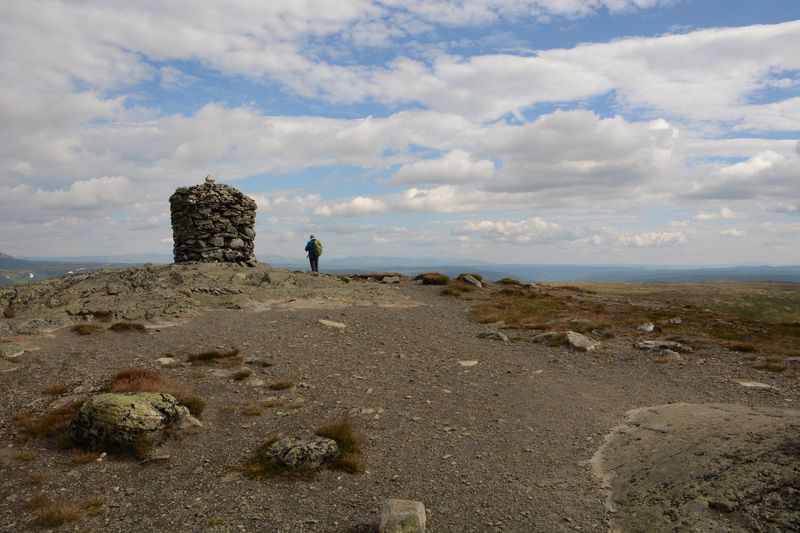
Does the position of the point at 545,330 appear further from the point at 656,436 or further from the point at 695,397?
the point at 656,436

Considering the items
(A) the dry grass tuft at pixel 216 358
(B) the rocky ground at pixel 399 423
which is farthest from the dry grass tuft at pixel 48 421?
(A) the dry grass tuft at pixel 216 358

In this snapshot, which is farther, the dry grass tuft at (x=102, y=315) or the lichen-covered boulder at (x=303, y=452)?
the dry grass tuft at (x=102, y=315)

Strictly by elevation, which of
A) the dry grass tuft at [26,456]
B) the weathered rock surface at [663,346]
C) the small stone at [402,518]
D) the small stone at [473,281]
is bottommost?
the dry grass tuft at [26,456]

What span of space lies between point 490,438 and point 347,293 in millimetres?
21056

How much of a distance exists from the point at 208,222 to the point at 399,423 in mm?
26872

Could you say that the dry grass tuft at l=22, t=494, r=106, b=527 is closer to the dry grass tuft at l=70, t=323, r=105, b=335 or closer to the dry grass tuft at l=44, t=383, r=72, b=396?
the dry grass tuft at l=44, t=383, r=72, b=396

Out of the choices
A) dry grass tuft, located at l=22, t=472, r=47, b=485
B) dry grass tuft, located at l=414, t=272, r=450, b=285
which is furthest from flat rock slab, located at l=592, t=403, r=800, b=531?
dry grass tuft, located at l=414, t=272, r=450, b=285

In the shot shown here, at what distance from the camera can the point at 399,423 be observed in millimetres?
13273

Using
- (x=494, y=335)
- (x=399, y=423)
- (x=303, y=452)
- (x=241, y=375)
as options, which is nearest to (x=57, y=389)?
(x=241, y=375)

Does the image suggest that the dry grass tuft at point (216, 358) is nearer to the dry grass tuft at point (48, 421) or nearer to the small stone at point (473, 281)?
the dry grass tuft at point (48, 421)

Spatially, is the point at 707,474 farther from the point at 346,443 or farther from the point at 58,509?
the point at 58,509

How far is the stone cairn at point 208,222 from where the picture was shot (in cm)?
3475

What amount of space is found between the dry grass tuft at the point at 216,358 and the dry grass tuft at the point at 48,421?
15.6 feet

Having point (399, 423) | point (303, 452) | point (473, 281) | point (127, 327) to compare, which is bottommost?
point (399, 423)
